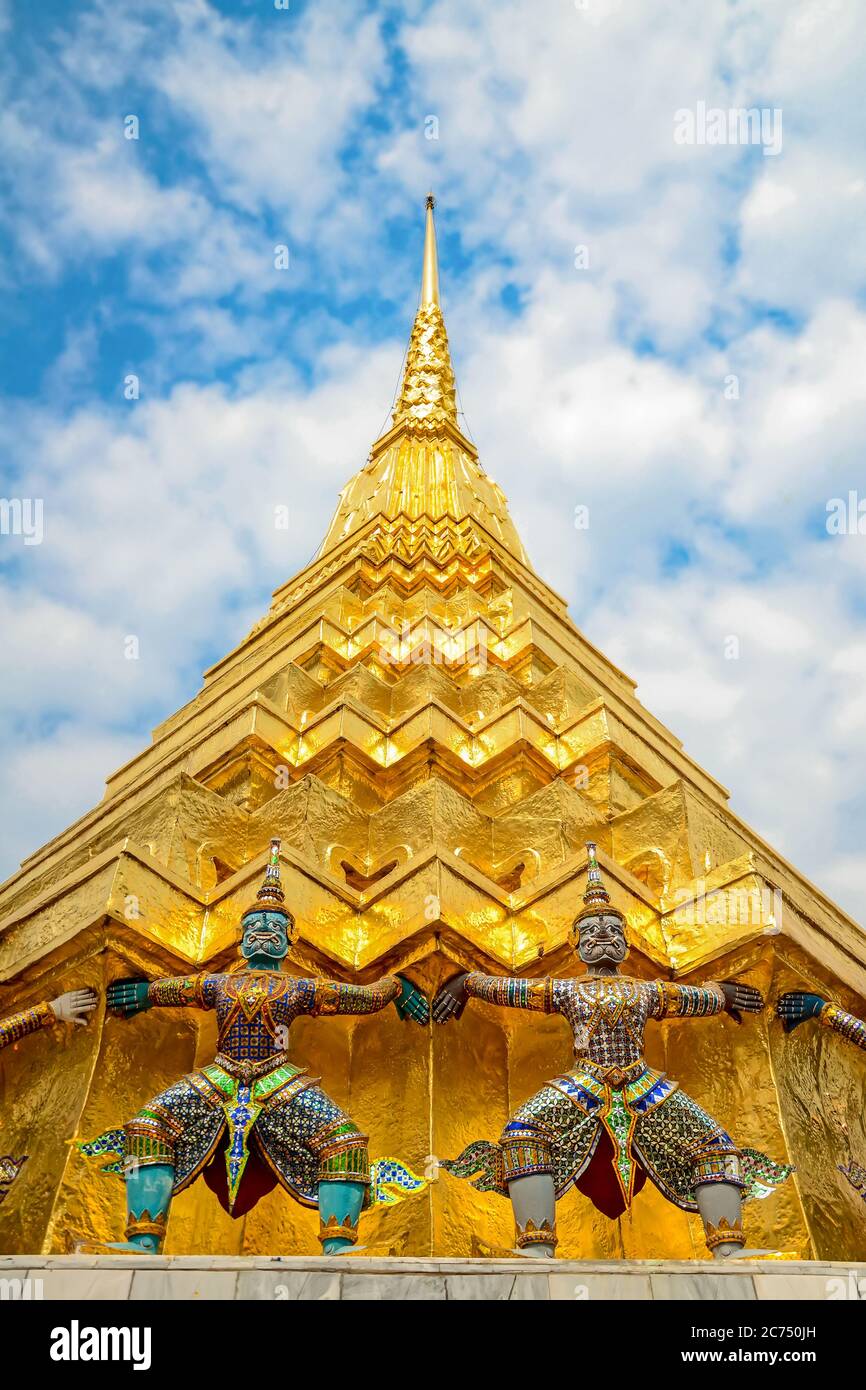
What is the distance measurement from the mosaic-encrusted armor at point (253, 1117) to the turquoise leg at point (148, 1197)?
0.07m

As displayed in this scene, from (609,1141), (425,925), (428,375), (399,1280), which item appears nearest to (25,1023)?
(425,925)

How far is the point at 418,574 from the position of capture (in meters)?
19.5

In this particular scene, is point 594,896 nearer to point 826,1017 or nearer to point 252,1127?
point 826,1017

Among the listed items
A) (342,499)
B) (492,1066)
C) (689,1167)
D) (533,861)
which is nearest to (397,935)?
(492,1066)

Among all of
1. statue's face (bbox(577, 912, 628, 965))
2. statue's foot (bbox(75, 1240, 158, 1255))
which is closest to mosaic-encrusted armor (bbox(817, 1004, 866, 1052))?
statue's face (bbox(577, 912, 628, 965))

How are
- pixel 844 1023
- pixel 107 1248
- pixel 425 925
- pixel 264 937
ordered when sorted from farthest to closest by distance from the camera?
pixel 425 925 < pixel 844 1023 < pixel 264 937 < pixel 107 1248

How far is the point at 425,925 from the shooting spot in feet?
29.6

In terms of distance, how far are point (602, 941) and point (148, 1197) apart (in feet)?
11.0

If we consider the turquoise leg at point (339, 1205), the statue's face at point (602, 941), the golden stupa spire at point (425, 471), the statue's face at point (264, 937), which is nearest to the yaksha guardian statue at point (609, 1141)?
the statue's face at point (602, 941)

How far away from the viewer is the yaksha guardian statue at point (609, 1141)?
7.11 metres

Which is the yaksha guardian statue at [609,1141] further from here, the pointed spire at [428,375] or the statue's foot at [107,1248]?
the pointed spire at [428,375]
